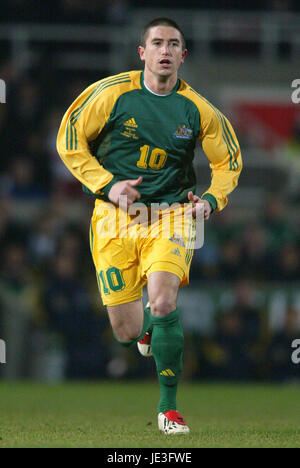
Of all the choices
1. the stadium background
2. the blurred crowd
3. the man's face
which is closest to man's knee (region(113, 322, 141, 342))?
the man's face

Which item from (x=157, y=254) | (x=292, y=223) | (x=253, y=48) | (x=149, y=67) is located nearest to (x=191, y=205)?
(x=157, y=254)

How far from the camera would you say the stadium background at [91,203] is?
482 inches

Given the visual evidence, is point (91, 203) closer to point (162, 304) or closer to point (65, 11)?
point (65, 11)

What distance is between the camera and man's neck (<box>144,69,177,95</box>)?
6582 millimetres

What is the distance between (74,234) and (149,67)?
629 centimetres

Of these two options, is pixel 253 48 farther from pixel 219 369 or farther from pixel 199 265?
pixel 219 369

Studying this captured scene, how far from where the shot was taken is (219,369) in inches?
487

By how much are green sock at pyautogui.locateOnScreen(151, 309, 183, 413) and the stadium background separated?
5.92 meters
